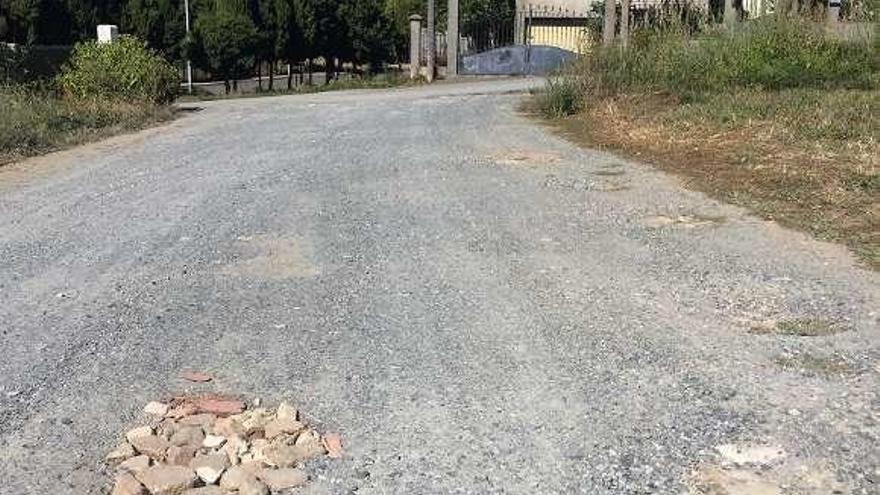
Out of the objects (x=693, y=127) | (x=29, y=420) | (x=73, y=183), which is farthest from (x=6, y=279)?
(x=693, y=127)

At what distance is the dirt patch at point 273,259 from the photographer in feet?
19.4

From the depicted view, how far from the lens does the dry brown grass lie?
24.2 feet

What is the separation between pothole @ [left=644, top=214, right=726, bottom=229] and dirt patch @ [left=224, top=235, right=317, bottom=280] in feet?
8.53

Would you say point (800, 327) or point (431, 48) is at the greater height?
point (431, 48)

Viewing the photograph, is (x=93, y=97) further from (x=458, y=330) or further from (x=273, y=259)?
(x=458, y=330)

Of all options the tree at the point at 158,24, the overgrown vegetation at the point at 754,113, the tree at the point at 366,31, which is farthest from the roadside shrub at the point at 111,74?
the tree at the point at 366,31

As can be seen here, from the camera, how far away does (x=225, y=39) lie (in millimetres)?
33156

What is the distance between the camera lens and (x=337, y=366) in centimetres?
432

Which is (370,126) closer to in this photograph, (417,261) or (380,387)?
(417,261)

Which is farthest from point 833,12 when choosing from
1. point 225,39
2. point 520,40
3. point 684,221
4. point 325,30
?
point 325,30

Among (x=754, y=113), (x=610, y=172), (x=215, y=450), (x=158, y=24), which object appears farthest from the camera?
(x=158, y=24)

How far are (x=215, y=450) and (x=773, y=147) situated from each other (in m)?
7.85

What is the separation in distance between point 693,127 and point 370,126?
15.9 feet

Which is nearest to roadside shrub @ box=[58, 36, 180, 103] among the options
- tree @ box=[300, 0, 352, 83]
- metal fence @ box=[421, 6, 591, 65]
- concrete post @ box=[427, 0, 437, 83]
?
concrete post @ box=[427, 0, 437, 83]
